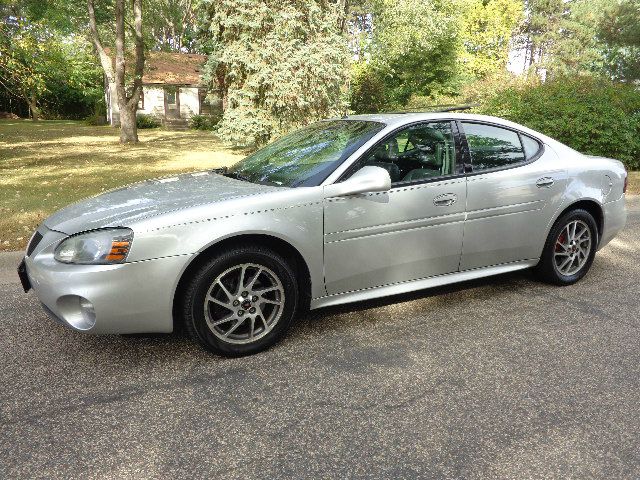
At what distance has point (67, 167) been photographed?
14.0 meters

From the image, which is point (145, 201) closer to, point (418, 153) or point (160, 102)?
point (418, 153)

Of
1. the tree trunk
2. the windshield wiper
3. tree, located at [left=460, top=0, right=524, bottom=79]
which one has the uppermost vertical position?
tree, located at [left=460, top=0, right=524, bottom=79]

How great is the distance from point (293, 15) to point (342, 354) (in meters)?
14.1

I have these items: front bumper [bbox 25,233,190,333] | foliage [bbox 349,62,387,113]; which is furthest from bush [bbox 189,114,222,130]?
front bumper [bbox 25,233,190,333]

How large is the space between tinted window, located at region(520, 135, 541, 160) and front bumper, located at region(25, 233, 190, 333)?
291 centimetres

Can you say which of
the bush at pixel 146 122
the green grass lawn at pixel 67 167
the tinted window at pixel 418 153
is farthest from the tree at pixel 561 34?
the tinted window at pixel 418 153

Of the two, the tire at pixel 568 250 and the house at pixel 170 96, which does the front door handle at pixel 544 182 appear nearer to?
the tire at pixel 568 250

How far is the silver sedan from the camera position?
312 cm

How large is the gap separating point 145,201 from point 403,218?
5.71 ft

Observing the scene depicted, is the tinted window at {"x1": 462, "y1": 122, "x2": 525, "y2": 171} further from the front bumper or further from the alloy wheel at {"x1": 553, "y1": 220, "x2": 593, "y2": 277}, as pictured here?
the front bumper

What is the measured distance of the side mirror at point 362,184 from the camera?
353 centimetres

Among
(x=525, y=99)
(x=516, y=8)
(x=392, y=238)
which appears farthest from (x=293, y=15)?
(x=516, y=8)

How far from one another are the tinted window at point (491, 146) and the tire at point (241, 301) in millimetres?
1761

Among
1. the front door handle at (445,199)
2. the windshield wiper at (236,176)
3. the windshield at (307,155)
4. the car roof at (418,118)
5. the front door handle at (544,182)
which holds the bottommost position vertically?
the front door handle at (445,199)
